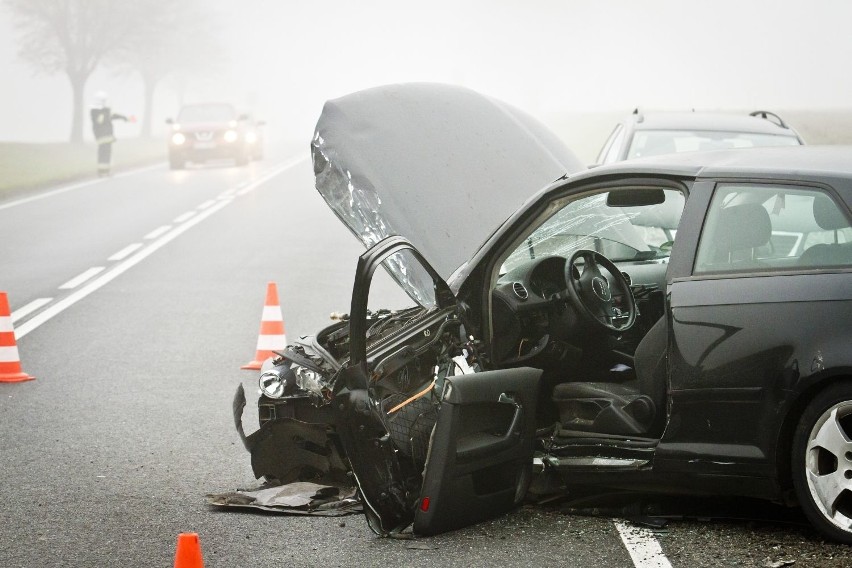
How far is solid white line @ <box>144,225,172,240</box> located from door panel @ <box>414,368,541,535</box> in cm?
1341

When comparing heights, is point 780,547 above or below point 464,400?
below

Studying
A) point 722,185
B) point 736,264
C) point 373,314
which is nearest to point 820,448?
point 736,264

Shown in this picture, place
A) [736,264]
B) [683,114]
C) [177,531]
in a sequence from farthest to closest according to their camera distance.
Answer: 1. [683,114]
2. [177,531]
3. [736,264]

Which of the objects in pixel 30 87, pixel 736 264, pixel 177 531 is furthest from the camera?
pixel 30 87

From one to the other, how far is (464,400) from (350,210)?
5.90ft

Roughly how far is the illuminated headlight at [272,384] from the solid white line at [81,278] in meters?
8.04

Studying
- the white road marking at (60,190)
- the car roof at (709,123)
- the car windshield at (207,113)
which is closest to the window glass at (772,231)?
the car roof at (709,123)

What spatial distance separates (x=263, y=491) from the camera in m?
6.11

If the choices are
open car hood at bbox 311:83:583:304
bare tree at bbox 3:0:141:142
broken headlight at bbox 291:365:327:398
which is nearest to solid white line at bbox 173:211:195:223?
open car hood at bbox 311:83:583:304

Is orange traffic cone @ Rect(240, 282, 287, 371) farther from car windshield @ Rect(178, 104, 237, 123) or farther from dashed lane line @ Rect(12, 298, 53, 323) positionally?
car windshield @ Rect(178, 104, 237, 123)

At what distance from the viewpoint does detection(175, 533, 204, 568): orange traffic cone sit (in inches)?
166

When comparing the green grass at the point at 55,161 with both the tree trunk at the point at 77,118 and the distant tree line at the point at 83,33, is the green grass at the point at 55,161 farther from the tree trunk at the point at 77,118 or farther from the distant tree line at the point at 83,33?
the distant tree line at the point at 83,33

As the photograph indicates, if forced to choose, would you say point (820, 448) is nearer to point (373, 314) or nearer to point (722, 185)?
point (722, 185)

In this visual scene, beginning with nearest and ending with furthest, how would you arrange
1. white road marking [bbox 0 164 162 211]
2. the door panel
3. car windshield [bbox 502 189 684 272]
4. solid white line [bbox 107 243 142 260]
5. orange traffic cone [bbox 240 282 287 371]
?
1. the door panel
2. car windshield [bbox 502 189 684 272]
3. orange traffic cone [bbox 240 282 287 371]
4. solid white line [bbox 107 243 142 260]
5. white road marking [bbox 0 164 162 211]
